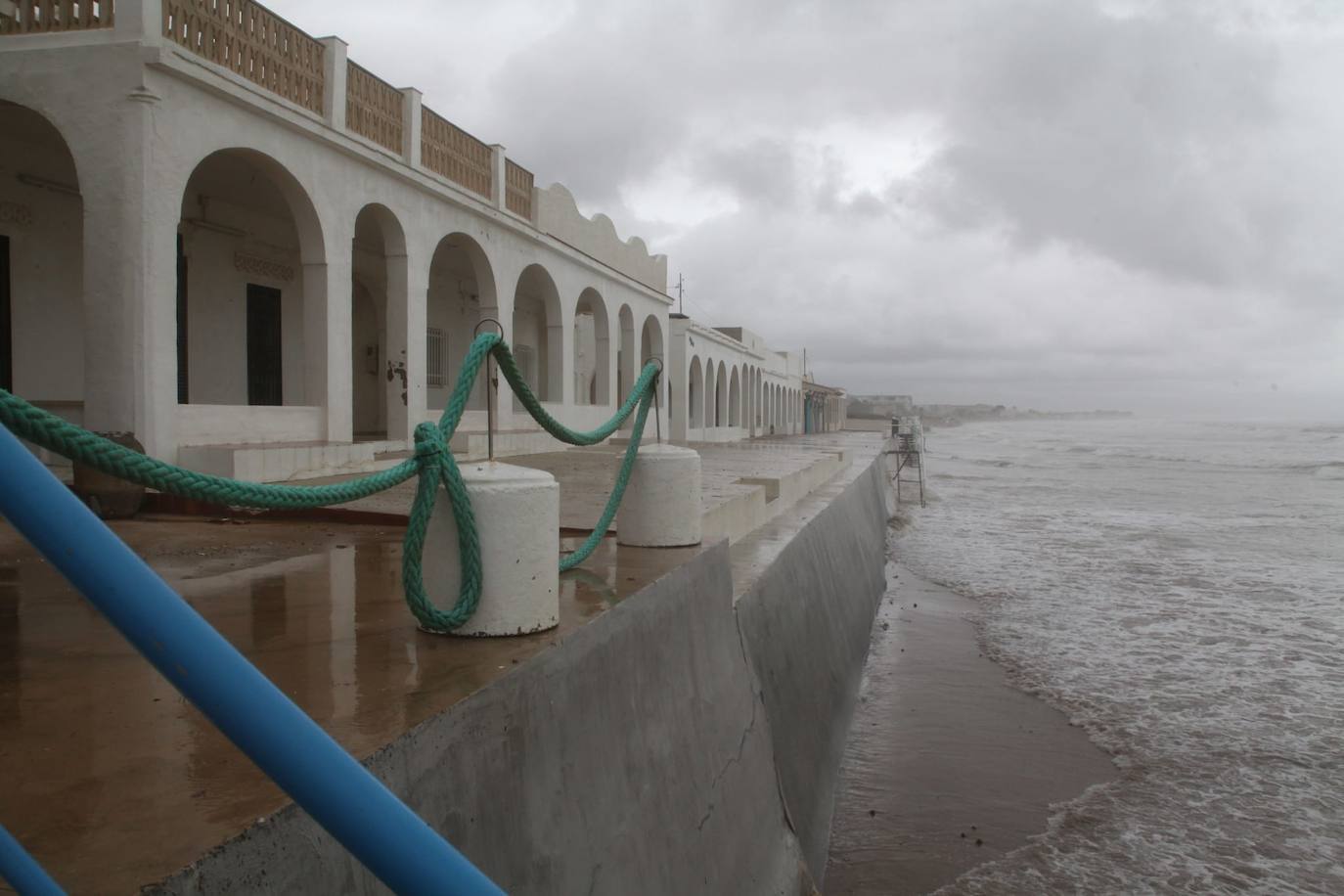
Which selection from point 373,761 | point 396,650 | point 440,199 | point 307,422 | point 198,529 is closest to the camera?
point 373,761

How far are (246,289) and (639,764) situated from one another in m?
11.1

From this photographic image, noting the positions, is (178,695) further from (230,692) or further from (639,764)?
(230,692)

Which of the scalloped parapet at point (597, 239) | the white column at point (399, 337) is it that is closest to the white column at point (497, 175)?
the scalloped parapet at point (597, 239)

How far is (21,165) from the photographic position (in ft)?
31.0

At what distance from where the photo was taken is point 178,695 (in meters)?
2.82

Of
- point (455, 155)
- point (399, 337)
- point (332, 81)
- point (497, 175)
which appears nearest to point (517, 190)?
point (497, 175)

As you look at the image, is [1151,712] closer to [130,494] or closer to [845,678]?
[845,678]

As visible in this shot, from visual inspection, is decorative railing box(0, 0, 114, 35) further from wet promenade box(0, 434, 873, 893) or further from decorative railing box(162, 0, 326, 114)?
wet promenade box(0, 434, 873, 893)

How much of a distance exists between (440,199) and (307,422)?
3966mm

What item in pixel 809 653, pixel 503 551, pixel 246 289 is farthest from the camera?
pixel 246 289

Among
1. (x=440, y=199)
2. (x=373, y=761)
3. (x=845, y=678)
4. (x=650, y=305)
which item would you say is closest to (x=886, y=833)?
(x=845, y=678)

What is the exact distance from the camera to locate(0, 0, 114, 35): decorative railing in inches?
312

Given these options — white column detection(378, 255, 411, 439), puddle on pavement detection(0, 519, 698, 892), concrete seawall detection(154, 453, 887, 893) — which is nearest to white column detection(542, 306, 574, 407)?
white column detection(378, 255, 411, 439)

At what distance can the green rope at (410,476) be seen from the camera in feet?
5.56
